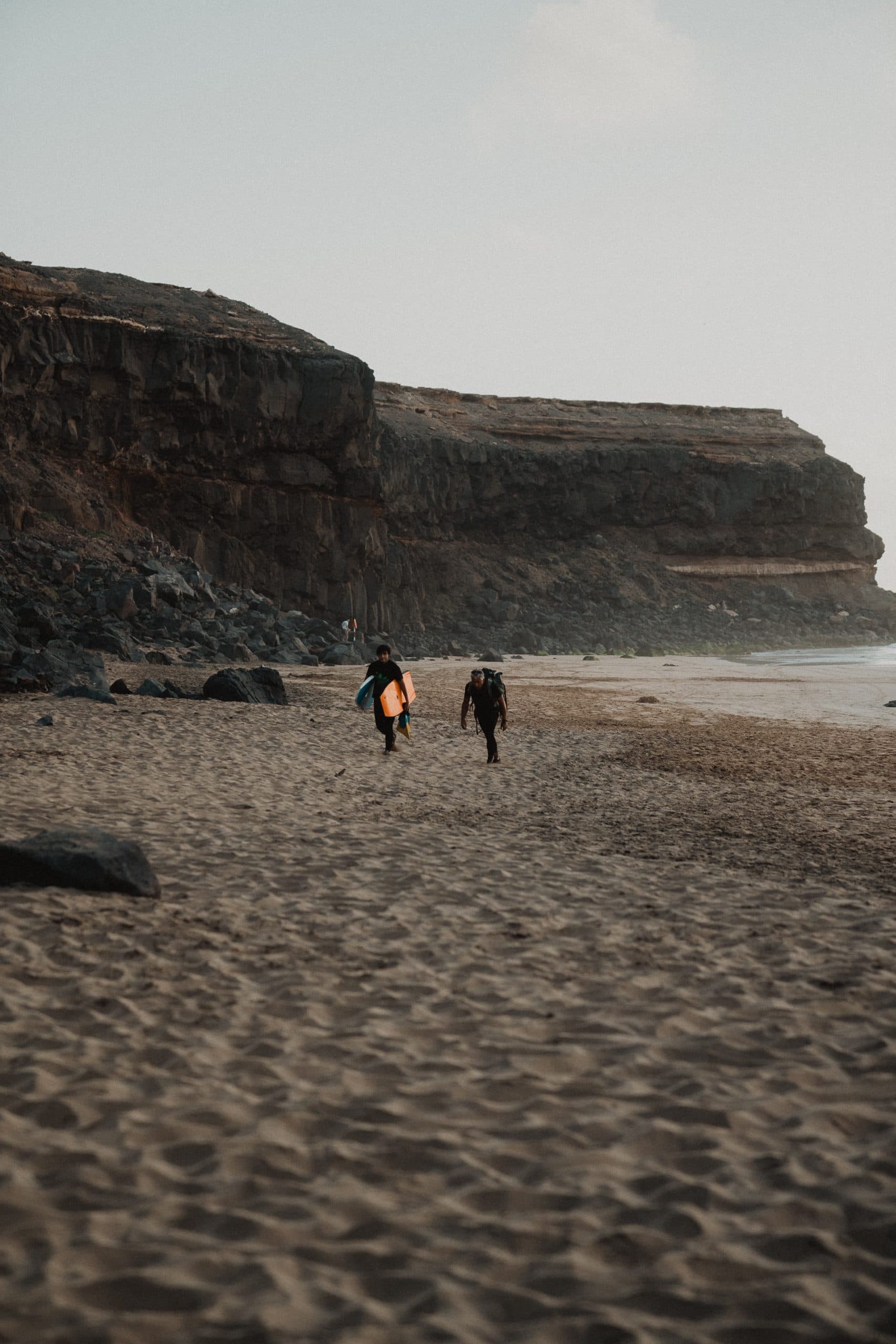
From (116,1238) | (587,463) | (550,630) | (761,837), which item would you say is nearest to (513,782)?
(761,837)

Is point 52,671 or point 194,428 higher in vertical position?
point 194,428

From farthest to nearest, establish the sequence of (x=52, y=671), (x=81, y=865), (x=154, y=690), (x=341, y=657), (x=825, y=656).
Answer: (x=825, y=656), (x=341, y=657), (x=52, y=671), (x=154, y=690), (x=81, y=865)

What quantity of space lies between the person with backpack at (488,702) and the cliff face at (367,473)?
31369mm

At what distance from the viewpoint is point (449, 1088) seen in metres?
4.44

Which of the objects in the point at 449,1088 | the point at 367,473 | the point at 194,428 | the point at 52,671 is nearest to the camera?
the point at 449,1088

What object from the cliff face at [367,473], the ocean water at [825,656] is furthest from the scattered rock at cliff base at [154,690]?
the ocean water at [825,656]

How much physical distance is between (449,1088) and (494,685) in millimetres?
10066

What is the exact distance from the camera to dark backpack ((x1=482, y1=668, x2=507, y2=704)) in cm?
1428

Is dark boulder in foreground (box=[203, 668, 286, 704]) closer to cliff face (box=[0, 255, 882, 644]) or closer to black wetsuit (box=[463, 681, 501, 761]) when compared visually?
black wetsuit (box=[463, 681, 501, 761])

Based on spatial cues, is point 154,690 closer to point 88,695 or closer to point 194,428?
point 88,695

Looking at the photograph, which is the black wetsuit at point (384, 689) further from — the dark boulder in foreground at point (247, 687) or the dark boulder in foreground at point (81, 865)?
the dark boulder in foreground at point (81, 865)

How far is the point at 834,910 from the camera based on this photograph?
7.28 meters

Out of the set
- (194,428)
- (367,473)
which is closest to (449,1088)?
(194,428)

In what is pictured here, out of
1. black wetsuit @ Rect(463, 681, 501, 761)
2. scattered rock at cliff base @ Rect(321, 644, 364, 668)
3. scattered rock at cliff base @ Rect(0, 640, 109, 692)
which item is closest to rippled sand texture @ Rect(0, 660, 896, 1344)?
black wetsuit @ Rect(463, 681, 501, 761)
